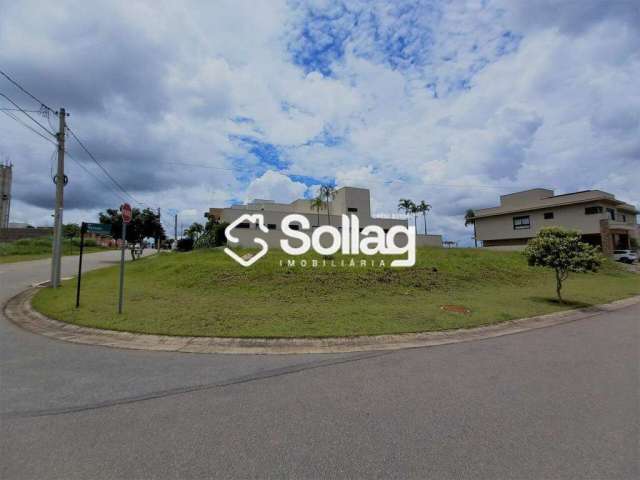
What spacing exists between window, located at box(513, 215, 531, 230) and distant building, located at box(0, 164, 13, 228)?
310 feet

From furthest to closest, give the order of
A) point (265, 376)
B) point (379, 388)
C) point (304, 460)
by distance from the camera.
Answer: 1. point (265, 376)
2. point (379, 388)
3. point (304, 460)

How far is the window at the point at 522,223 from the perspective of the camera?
120ft

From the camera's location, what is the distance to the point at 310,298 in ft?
35.6

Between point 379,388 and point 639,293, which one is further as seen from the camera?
point 639,293

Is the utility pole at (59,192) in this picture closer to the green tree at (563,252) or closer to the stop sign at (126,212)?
the stop sign at (126,212)

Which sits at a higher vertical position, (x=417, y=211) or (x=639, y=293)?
(x=417, y=211)

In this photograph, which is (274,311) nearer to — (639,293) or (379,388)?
(379,388)

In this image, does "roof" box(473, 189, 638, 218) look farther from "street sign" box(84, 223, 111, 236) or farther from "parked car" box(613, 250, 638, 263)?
"street sign" box(84, 223, 111, 236)

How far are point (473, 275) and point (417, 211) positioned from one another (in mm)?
40352

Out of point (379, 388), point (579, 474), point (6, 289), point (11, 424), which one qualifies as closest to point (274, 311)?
point (379, 388)

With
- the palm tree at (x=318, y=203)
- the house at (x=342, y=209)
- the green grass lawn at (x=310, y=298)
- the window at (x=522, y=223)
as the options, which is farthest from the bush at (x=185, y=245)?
the window at (x=522, y=223)

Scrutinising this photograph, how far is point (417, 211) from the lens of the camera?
179ft

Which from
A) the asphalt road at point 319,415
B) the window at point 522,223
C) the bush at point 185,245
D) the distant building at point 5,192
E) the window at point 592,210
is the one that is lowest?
the asphalt road at point 319,415

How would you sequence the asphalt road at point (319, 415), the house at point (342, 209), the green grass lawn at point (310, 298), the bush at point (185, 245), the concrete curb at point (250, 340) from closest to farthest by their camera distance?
1. the asphalt road at point (319, 415)
2. the concrete curb at point (250, 340)
3. the green grass lawn at point (310, 298)
4. the bush at point (185, 245)
5. the house at point (342, 209)
